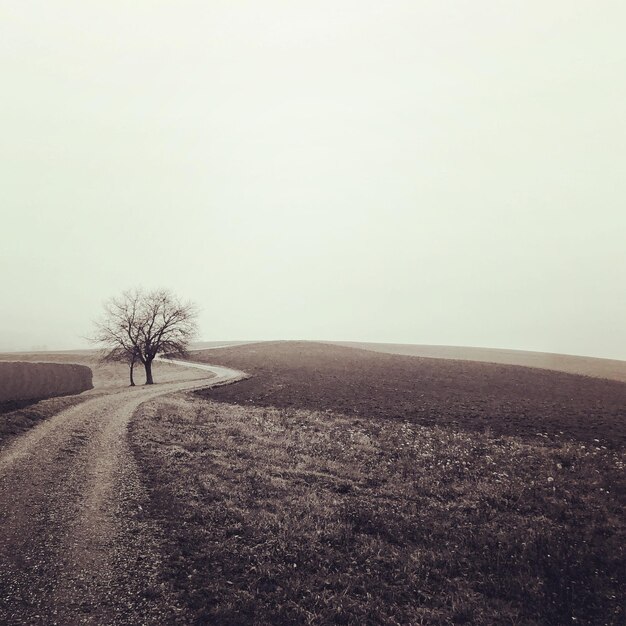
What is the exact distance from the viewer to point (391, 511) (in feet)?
44.9

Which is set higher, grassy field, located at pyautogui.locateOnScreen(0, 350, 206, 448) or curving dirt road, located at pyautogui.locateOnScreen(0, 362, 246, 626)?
grassy field, located at pyautogui.locateOnScreen(0, 350, 206, 448)

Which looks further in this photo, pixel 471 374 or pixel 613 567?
pixel 471 374

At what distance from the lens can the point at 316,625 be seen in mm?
8203

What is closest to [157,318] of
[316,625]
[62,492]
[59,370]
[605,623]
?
[59,370]

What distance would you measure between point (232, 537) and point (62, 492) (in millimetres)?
6860

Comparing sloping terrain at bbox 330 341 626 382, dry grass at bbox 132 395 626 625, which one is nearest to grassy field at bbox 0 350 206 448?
dry grass at bbox 132 395 626 625

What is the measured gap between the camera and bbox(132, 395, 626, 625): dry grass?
9.03 metres

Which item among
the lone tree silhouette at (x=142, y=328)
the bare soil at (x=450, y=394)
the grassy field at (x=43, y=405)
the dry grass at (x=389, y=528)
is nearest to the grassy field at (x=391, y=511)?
the dry grass at (x=389, y=528)

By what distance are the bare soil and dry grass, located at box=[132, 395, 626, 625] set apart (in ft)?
13.8

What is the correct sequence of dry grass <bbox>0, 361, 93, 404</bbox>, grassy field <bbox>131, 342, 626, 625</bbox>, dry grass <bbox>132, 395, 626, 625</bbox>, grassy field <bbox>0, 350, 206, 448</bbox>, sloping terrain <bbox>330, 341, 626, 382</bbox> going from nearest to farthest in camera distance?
dry grass <bbox>132, 395, 626, 625</bbox>, grassy field <bbox>131, 342, 626, 625</bbox>, grassy field <bbox>0, 350, 206, 448</bbox>, dry grass <bbox>0, 361, 93, 404</bbox>, sloping terrain <bbox>330, 341, 626, 382</bbox>

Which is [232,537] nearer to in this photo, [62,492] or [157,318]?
[62,492]

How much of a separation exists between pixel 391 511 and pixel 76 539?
10.3 metres

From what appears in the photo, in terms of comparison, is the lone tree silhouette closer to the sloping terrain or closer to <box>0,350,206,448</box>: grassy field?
<box>0,350,206,448</box>: grassy field

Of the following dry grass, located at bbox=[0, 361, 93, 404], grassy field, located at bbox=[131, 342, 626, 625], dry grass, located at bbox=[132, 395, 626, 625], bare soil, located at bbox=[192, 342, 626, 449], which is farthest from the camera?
dry grass, located at bbox=[0, 361, 93, 404]
